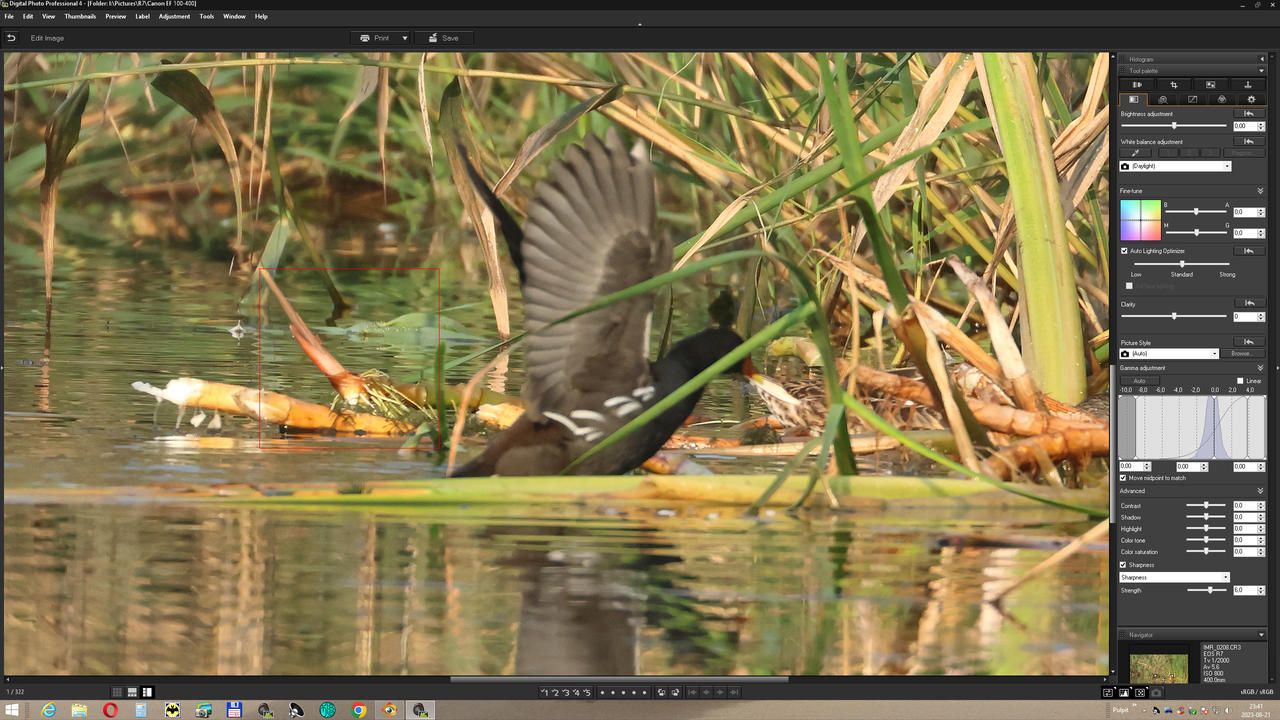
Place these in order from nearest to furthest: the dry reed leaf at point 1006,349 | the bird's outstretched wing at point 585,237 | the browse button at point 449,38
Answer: the browse button at point 449,38 → the bird's outstretched wing at point 585,237 → the dry reed leaf at point 1006,349

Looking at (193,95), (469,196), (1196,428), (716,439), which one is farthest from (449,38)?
(716,439)

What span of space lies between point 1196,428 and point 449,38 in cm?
134

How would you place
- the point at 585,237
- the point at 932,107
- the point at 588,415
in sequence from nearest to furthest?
the point at 585,237, the point at 588,415, the point at 932,107

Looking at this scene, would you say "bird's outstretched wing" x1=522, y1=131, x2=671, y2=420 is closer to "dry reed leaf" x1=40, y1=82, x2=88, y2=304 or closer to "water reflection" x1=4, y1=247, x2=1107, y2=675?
"water reflection" x1=4, y1=247, x2=1107, y2=675

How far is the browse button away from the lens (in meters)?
2.24

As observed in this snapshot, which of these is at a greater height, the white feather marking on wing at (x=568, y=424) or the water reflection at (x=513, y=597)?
the white feather marking on wing at (x=568, y=424)

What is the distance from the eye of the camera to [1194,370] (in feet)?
7.08

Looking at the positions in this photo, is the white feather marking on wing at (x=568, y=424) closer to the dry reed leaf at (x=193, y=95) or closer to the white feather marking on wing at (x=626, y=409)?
the white feather marking on wing at (x=626, y=409)

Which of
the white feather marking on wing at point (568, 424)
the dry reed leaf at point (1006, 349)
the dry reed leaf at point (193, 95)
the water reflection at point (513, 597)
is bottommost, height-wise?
the water reflection at point (513, 597)

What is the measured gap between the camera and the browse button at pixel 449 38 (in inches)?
88.1

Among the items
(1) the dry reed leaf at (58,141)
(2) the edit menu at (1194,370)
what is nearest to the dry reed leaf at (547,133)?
(1) the dry reed leaf at (58,141)

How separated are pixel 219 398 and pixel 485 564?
1.22 m

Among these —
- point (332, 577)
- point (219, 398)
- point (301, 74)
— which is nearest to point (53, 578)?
point (332, 577)

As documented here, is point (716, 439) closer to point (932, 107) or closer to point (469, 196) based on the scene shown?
point (469, 196)
